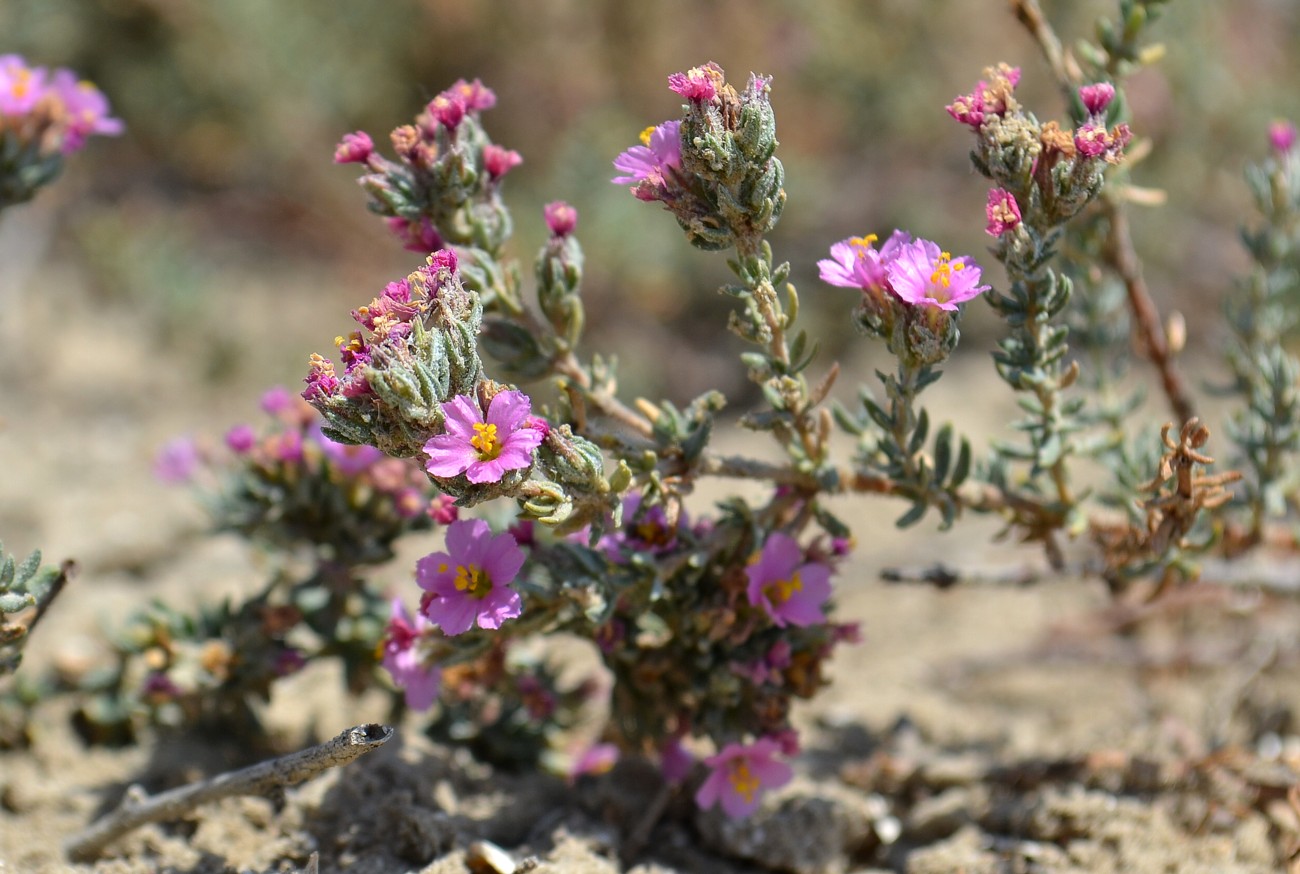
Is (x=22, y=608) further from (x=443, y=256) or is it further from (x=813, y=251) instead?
(x=813, y=251)

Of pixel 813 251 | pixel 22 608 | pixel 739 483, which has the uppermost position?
pixel 813 251

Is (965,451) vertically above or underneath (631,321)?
underneath

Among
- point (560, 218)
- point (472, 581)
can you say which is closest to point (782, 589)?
point (472, 581)

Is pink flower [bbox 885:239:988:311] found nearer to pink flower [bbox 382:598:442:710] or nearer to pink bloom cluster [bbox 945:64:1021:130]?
pink bloom cluster [bbox 945:64:1021:130]

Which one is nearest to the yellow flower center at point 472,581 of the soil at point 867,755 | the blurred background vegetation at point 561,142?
the soil at point 867,755

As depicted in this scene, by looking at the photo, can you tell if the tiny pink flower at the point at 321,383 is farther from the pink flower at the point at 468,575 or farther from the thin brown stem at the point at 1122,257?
the thin brown stem at the point at 1122,257

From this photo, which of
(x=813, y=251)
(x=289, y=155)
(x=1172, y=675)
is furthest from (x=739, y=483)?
(x=289, y=155)

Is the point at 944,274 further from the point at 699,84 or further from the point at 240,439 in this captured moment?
the point at 240,439
